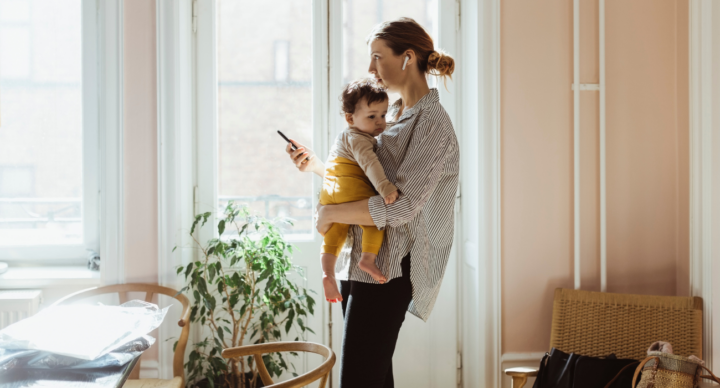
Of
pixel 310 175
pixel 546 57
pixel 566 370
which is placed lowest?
pixel 566 370

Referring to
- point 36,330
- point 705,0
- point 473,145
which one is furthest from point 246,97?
point 705,0

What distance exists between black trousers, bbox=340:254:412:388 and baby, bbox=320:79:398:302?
66mm

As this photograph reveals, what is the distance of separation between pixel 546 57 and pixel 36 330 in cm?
209

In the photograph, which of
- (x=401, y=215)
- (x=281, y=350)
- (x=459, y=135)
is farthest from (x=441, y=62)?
(x=459, y=135)

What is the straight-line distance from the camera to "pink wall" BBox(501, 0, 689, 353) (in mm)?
2182

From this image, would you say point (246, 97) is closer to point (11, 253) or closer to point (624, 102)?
point (11, 253)

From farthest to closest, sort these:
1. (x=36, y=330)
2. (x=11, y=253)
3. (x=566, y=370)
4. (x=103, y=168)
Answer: (x=11, y=253) < (x=103, y=168) < (x=566, y=370) < (x=36, y=330)

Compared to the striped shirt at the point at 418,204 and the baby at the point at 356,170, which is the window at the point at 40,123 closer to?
the baby at the point at 356,170

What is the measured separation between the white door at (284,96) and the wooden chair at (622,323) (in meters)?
0.60

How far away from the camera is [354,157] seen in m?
1.38

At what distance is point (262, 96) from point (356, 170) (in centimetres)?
122

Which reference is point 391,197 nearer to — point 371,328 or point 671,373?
point 371,328


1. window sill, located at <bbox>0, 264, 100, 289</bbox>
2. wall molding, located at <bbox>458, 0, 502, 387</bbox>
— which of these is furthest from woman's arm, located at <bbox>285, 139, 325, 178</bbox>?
window sill, located at <bbox>0, 264, 100, 289</bbox>

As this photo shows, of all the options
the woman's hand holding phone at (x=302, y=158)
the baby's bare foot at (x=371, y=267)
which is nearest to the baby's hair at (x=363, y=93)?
the woman's hand holding phone at (x=302, y=158)
